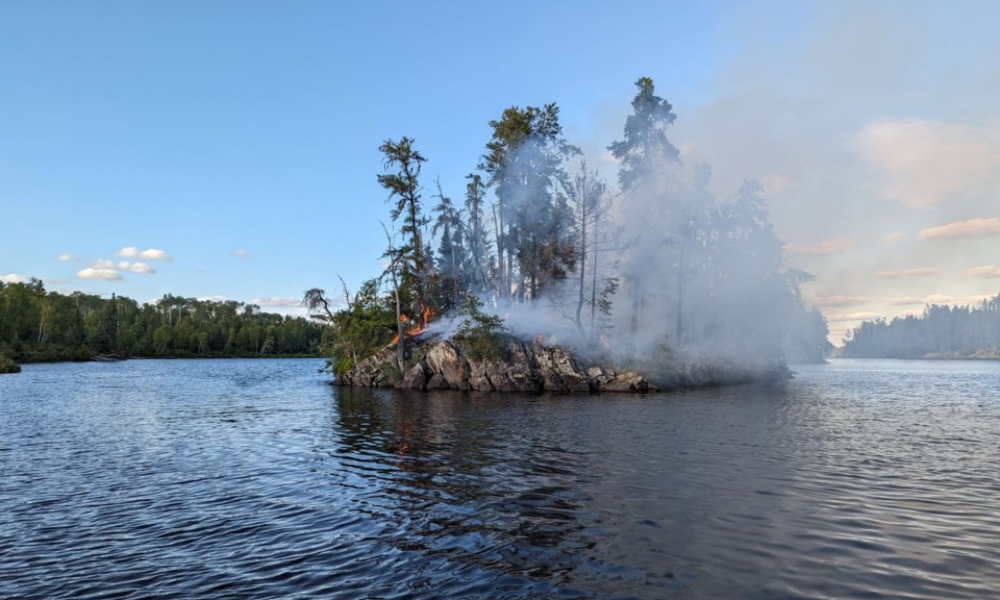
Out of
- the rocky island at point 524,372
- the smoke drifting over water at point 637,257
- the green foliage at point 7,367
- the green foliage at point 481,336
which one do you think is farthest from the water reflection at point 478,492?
the green foliage at point 7,367

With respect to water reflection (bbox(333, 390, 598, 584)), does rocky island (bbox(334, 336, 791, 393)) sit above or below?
above

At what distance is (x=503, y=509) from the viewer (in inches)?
535

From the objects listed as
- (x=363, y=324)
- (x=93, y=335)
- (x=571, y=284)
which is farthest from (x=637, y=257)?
(x=93, y=335)

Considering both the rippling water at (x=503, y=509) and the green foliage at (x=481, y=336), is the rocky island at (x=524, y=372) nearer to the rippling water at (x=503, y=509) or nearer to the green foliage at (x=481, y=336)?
the green foliage at (x=481, y=336)

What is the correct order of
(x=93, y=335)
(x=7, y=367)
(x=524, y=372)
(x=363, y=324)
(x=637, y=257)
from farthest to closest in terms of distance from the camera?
1. (x=93, y=335)
2. (x=7, y=367)
3. (x=637, y=257)
4. (x=363, y=324)
5. (x=524, y=372)

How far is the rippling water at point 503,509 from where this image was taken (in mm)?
9234

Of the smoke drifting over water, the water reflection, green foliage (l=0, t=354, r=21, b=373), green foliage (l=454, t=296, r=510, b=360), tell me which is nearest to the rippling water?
the water reflection

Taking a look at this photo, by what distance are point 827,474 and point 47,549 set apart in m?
20.7

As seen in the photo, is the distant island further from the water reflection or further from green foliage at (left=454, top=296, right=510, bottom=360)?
the water reflection

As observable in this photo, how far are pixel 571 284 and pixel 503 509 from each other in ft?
168

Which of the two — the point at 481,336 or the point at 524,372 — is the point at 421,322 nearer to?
the point at 481,336

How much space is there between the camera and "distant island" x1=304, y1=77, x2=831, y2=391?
2088 inches

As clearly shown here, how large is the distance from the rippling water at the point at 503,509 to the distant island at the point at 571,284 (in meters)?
23.6

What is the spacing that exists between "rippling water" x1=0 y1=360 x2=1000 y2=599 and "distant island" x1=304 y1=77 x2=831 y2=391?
2360 cm
